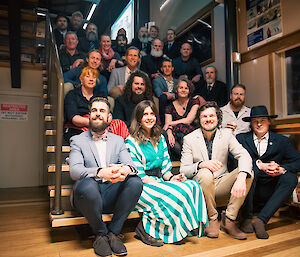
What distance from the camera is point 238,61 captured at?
158 inches

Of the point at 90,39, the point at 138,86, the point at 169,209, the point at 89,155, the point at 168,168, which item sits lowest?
the point at 169,209

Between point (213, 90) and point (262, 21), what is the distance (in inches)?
45.3

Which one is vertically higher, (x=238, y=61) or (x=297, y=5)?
(x=297, y=5)

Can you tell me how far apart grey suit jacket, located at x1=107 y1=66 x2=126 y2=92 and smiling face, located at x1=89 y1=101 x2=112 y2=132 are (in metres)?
1.63

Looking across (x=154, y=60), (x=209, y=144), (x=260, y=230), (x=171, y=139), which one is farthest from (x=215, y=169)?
(x=154, y=60)

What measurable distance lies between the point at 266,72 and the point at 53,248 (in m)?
3.33

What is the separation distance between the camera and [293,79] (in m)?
3.36

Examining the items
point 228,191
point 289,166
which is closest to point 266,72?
point 289,166

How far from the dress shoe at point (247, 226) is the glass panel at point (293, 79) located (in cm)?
175

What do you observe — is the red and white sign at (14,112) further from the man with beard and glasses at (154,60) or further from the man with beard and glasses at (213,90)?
the man with beard and glasses at (213,90)

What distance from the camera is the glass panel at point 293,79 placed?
3.27 m

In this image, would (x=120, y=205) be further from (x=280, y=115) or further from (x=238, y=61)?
(x=238, y=61)

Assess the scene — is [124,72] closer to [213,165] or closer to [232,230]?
[213,165]

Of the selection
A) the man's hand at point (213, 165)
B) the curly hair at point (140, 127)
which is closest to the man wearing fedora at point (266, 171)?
the man's hand at point (213, 165)
